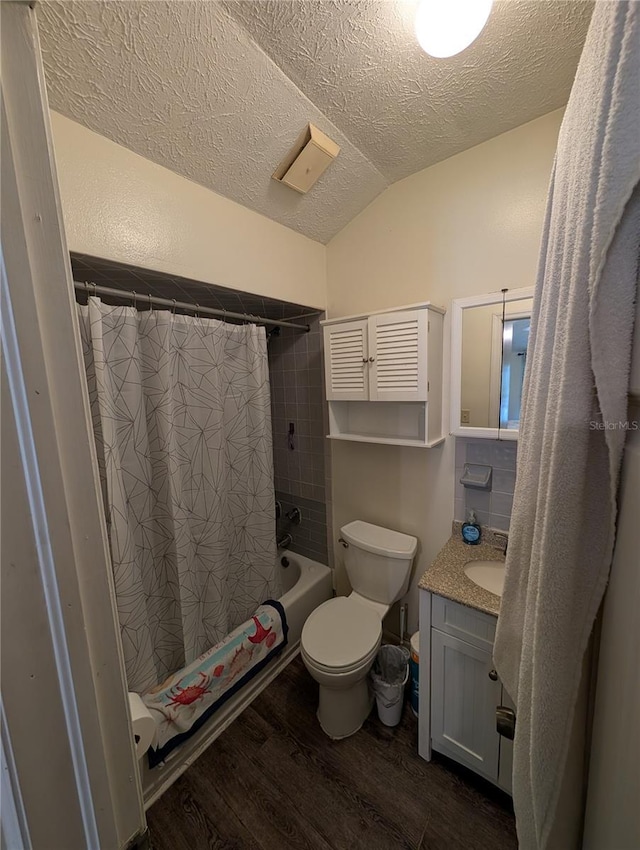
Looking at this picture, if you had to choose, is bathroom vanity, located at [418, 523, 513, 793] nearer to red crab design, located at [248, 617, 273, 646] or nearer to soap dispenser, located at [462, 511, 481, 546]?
soap dispenser, located at [462, 511, 481, 546]

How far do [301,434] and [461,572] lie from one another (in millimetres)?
1255

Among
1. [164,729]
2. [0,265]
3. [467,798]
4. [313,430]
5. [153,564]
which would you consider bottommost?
[467,798]

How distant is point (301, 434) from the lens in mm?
2135

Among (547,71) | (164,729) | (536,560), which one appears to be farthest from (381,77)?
(164,729)

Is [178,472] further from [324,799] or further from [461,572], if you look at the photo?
[324,799]

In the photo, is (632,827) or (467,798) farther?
(467,798)

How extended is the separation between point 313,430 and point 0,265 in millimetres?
1777

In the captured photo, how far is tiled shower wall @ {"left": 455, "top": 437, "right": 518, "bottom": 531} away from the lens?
137cm

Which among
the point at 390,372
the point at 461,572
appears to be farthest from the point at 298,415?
the point at 461,572

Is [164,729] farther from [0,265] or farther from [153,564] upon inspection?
[0,265]

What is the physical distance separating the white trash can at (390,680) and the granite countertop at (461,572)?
612 mm

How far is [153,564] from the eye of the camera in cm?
143

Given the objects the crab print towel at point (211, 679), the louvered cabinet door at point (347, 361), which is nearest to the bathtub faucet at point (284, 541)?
the crab print towel at point (211, 679)

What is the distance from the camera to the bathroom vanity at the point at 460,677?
1.06 metres
